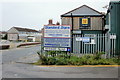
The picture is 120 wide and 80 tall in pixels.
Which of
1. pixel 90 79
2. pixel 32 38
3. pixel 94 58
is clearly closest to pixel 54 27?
pixel 94 58

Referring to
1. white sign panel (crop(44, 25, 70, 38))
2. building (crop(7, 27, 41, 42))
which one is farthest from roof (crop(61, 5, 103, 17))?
building (crop(7, 27, 41, 42))

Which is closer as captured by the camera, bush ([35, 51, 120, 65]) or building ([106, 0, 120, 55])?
bush ([35, 51, 120, 65])

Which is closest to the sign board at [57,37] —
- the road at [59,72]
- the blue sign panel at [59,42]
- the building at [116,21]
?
the blue sign panel at [59,42]

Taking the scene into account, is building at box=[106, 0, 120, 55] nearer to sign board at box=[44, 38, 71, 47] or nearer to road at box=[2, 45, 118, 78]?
sign board at box=[44, 38, 71, 47]

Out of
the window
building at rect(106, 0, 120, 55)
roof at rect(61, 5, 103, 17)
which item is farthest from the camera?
roof at rect(61, 5, 103, 17)

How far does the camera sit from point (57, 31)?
37.3 feet

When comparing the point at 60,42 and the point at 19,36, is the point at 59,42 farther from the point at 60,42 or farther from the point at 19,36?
the point at 19,36

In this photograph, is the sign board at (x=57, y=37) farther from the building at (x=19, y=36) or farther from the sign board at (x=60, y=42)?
the building at (x=19, y=36)

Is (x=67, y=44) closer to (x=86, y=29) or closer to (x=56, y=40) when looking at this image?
(x=56, y=40)

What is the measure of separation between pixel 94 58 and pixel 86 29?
7.10 m

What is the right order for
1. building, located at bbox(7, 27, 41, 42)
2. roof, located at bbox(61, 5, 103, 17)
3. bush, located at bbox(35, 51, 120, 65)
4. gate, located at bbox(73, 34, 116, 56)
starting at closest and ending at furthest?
bush, located at bbox(35, 51, 120, 65) < gate, located at bbox(73, 34, 116, 56) < roof, located at bbox(61, 5, 103, 17) < building, located at bbox(7, 27, 41, 42)

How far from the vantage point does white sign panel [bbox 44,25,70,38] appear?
1134 centimetres

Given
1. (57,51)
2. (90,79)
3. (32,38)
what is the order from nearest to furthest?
(90,79) → (57,51) → (32,38)

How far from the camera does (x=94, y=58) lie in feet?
33.8
